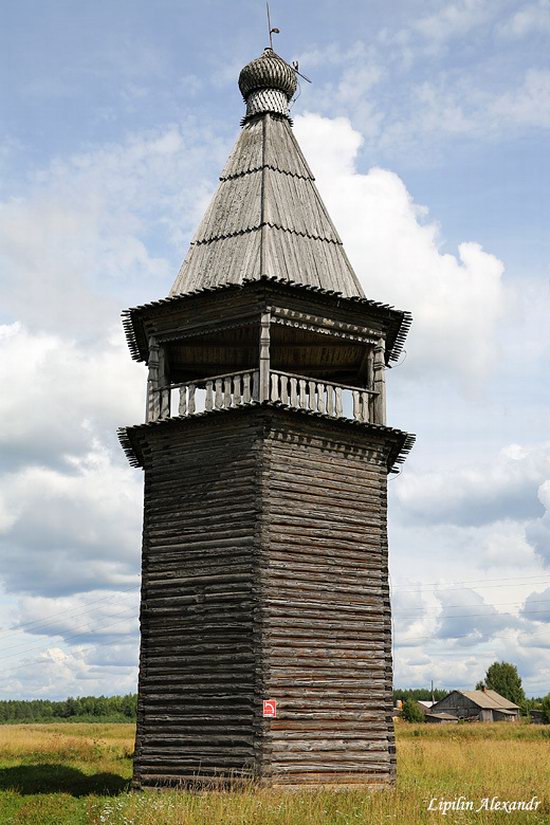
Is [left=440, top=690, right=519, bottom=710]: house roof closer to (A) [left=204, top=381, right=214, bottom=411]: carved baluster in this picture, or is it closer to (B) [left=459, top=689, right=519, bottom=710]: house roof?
(B) [left=459, top=689, right=519, bottom=710]: house roof

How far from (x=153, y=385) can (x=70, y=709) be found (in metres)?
130

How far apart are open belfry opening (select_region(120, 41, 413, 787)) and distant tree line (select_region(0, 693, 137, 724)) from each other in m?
109

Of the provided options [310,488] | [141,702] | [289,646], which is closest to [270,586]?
[289,646]

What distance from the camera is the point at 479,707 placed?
7944 centimetres

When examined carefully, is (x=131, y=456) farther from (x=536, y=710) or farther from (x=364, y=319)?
(x=536, y=710)

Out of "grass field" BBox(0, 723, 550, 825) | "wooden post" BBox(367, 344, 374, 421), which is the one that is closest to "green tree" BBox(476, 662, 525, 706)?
"grass field" BBox(0, 723, 550, 825)

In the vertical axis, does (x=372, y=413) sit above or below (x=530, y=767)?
above

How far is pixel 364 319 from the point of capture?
58.8 feet

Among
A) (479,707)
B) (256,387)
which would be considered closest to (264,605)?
(256,387)

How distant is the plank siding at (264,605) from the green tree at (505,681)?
85.6 m

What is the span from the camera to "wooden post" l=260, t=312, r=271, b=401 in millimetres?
16172

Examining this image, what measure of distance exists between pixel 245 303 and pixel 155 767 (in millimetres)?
8843

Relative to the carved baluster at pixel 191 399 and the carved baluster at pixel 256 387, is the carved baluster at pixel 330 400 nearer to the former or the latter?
the carved baluster at pixel 256 387

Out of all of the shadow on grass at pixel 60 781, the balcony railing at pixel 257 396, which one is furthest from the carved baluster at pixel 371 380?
the shadow on grass at pixel 60 781
